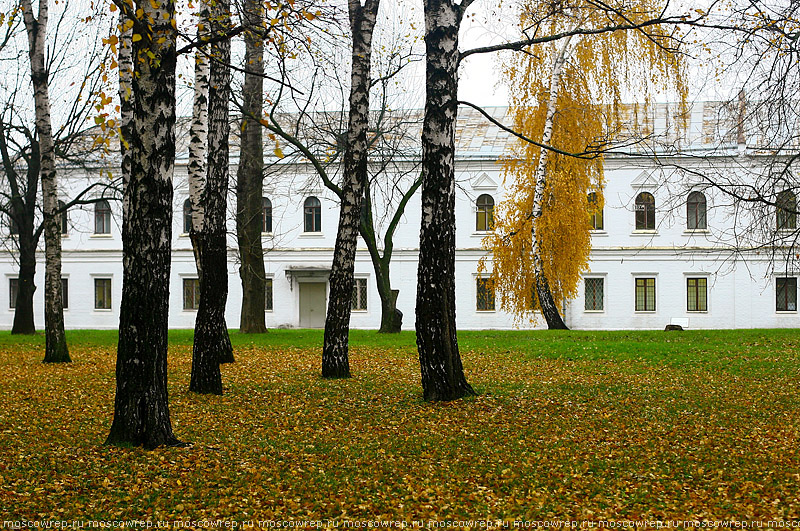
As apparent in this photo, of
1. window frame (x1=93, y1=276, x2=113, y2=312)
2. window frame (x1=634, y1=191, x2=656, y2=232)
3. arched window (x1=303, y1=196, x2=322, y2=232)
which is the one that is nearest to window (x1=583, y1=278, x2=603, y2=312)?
window frame (x1=634, y1=191, x2=656, y2=232)

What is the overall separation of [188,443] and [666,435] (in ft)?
15.9

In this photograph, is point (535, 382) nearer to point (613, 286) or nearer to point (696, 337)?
point (696, 337)

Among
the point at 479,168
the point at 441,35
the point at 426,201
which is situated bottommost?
the point at 426,201

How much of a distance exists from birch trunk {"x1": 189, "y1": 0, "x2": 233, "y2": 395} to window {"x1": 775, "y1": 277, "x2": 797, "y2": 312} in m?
32.0

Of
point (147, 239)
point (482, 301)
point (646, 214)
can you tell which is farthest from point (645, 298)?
point (147, 239)

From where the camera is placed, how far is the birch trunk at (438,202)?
10.1m

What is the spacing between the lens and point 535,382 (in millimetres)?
12680

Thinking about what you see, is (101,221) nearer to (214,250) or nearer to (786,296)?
(214,250)

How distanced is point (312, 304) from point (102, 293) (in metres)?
11.0

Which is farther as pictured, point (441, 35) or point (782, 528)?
point (441, 35)

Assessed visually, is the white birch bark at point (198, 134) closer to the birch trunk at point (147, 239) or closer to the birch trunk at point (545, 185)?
the birch trunk at point (147, 239)

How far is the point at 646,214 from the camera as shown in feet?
127

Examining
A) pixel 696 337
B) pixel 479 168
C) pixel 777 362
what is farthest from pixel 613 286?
pixel 777 362

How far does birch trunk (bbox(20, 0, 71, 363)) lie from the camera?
15289mm
